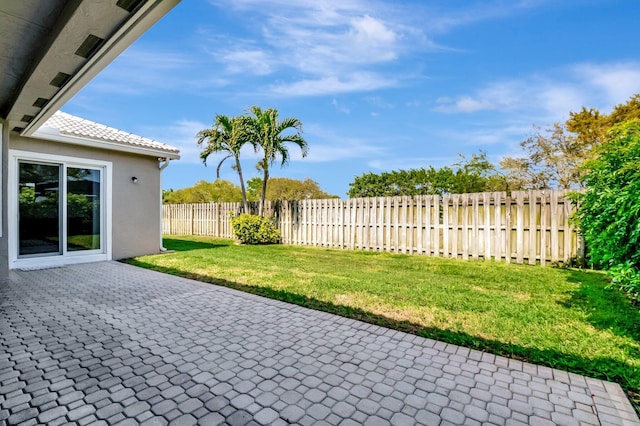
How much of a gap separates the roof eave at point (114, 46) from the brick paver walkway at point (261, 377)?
3.03 metres

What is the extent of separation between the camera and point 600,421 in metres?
2.01

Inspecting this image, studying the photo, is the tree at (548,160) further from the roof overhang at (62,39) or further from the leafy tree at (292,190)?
the roof overhang at (62,39)

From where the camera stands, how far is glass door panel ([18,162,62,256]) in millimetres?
7227

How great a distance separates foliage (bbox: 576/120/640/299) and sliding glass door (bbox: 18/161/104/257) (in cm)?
1044

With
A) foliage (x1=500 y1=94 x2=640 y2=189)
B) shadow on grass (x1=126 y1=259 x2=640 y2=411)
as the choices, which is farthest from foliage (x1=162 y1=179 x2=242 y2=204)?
shadow on grass (x1=126 y1=259 x2=640 y2=411)

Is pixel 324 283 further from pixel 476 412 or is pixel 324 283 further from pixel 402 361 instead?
pixel 476 412

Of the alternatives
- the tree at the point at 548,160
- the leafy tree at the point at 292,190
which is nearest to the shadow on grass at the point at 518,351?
the tree at the point at 548,160

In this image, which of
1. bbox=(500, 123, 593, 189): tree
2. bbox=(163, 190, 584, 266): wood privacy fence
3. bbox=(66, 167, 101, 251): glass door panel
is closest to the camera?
bbox=(163, 190, 584, 266): wood privacy fence

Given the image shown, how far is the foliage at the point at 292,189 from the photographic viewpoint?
2608 cm

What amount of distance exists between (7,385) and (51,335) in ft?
3.74

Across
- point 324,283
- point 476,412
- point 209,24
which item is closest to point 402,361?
point 476,412

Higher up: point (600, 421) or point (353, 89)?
point (353, 89)

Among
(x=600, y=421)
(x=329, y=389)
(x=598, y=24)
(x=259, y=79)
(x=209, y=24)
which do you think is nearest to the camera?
(x=600, y=421)

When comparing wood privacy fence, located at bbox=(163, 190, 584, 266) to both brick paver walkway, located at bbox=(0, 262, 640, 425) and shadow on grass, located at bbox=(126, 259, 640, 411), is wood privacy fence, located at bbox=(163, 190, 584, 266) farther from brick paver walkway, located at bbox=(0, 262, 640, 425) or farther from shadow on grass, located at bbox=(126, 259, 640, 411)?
brick paver walkway, located at bbox=(0, 262, 640, 425)
